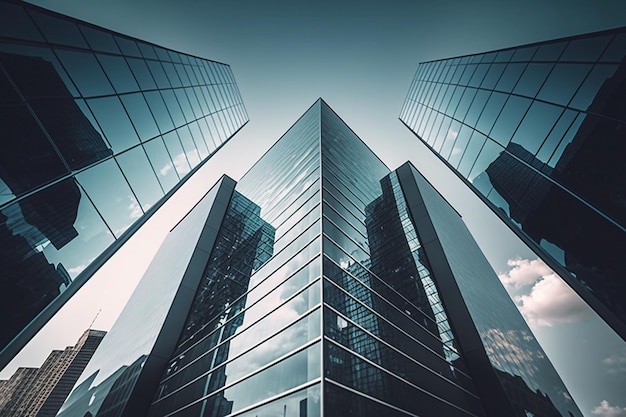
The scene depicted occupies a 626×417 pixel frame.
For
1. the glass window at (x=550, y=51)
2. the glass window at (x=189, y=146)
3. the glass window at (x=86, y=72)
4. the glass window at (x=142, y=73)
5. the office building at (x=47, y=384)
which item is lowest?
the glass window at (x=86, y=72)

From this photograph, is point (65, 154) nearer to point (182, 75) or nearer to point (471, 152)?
point (182, 75)

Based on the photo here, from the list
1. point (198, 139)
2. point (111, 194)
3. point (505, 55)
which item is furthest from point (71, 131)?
point (505, 55)

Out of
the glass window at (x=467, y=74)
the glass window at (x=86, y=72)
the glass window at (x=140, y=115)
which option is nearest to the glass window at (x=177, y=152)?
the glass window at (x=140, y=115)

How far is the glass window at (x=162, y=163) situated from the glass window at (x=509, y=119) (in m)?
15.0

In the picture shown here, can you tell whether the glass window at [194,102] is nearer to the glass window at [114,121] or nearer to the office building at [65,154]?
the office building at [65,154]

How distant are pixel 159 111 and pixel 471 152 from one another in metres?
15.7

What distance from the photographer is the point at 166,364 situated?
17.5 m

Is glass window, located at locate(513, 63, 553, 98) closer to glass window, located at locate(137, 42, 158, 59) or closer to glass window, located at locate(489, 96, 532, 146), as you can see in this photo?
glass window, located at locate(489, 96, 532, 146)

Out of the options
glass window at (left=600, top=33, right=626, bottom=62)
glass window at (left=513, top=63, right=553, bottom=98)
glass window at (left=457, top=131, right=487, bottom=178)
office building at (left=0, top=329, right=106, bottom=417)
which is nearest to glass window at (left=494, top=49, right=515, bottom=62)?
glass window at (left=513, top=63, right=553, bottom=98)

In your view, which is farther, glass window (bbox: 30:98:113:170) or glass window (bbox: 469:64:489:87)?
glass window (bbox: 469:64:489:87)

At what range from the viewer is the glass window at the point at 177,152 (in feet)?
43.4

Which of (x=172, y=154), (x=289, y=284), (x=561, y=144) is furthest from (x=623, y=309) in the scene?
(x=172, y=154)

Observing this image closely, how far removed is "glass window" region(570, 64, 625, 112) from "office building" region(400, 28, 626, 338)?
0.09 feet

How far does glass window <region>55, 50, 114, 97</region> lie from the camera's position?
772 centimetres
